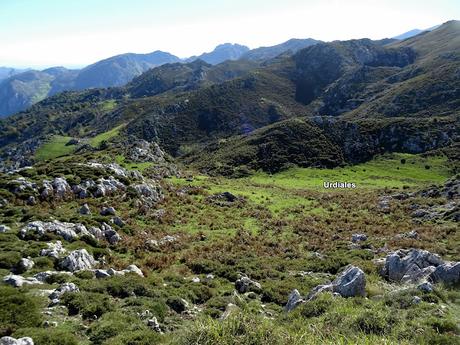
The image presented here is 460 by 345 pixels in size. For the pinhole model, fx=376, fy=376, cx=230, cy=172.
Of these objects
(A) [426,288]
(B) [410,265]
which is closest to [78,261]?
(A) [426,288]

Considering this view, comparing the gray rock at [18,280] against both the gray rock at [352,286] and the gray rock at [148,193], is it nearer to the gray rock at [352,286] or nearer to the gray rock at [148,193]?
the gray rock at [352,286]

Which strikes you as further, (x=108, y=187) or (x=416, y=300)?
(x=108, y=187)

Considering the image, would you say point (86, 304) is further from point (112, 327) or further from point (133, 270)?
point (133, 270)

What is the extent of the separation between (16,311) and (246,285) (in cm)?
1155

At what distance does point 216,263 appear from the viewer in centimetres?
2533

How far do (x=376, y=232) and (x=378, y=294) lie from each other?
794 inches

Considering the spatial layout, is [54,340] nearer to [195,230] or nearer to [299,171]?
[195,230]

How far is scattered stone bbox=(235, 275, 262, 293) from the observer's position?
21.0 meters

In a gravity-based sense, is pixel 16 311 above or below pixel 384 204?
above

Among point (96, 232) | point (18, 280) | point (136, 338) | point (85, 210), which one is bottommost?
point (96, 232)

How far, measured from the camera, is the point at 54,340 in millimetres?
12156

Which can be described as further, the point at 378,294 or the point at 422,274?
the point at 422,274

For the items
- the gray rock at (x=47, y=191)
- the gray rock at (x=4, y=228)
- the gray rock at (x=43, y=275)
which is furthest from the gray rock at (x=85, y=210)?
the gray rock at (x=43, y=275)

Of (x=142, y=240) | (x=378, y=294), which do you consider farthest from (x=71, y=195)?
(x=378, y=294)
